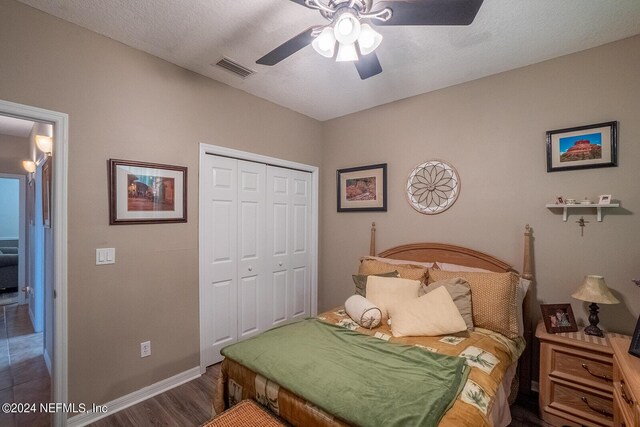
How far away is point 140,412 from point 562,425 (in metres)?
2.97

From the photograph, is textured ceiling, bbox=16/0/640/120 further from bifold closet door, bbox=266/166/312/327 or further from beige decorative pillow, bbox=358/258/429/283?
beige decorative pillow, bbox=358/258/429/283

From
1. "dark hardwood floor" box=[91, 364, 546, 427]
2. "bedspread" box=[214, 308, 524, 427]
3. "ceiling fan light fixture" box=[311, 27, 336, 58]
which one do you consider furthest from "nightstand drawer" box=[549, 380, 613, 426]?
"ceiling fan light fixture" box=[311, 27, 336, 58]

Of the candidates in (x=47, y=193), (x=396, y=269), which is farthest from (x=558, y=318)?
(x=47, y=193)

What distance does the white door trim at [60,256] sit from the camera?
1.83m

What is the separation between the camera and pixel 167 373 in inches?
92.8

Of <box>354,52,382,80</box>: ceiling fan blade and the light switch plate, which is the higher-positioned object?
<box>354,52,382,80</box>: ceiling fan blade

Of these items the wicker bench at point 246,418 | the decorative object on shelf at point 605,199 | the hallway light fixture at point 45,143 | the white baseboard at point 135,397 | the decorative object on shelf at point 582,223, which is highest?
the hallway light fixture at point 45,143

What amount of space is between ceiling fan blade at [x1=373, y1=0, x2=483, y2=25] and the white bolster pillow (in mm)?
1830

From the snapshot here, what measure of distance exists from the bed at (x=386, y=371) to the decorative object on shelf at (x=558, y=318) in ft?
0.54

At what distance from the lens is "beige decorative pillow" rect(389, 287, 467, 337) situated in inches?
76.3

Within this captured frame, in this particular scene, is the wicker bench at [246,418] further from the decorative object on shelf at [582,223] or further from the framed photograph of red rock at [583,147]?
the framed photograph of red rock at [583,147]

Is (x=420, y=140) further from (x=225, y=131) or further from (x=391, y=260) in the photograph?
(x=225, y=131)

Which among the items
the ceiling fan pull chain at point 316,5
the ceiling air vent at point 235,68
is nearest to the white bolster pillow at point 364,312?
the ceiling fan pull chain at point 316,5

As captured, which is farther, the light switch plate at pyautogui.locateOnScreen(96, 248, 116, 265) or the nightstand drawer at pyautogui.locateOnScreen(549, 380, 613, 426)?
the light switch plate at pyautogui.locateOnScreen(96, 248, 116, 265)
